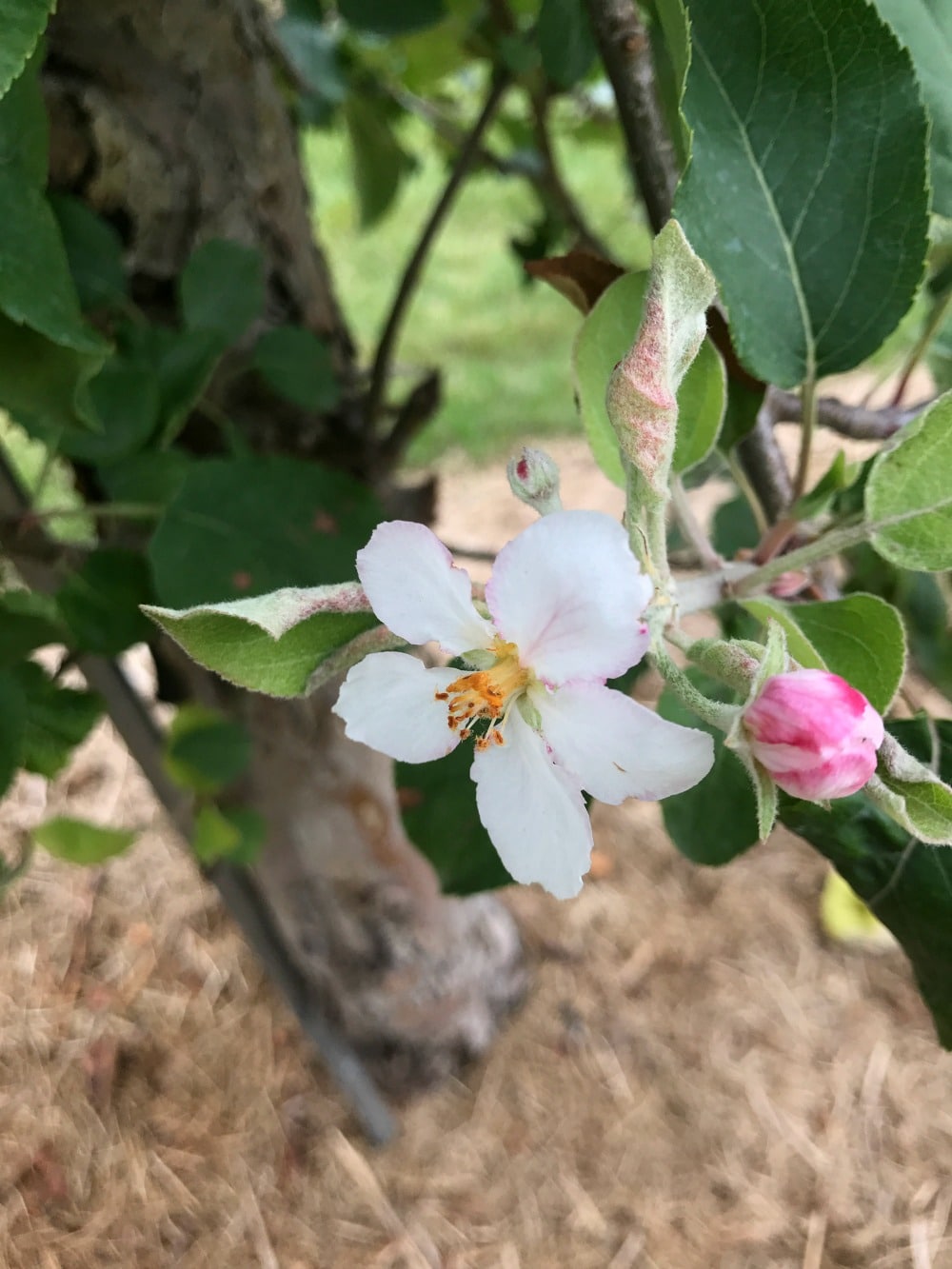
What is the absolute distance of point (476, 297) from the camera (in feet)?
9.00

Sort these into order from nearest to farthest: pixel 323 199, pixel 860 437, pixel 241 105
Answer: pixel 860 437 → pixel 241 105 → pixel 323 199

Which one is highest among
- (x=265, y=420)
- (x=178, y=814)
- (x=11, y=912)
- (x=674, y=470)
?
(x=674, y=470)

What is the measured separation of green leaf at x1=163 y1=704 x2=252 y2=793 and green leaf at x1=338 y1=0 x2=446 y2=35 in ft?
1.77

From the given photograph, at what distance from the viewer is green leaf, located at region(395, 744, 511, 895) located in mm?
562

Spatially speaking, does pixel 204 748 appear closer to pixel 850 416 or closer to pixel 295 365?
pixel 295 365

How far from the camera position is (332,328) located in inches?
30.6

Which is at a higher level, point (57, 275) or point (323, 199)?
point (57, 275)

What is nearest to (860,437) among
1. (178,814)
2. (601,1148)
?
(178,814)

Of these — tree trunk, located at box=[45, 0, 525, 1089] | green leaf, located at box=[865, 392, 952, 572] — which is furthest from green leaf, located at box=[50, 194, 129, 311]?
green leaf, located at box=[865, 392, 952, 572]

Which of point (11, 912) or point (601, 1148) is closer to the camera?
point (601, 1148)

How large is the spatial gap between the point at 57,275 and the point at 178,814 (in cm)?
61

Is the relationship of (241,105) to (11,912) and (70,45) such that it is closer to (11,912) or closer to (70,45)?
(70,45)

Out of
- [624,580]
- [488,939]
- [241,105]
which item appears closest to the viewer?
[624,580]


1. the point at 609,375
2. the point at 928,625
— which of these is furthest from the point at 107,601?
the point at 928,625
